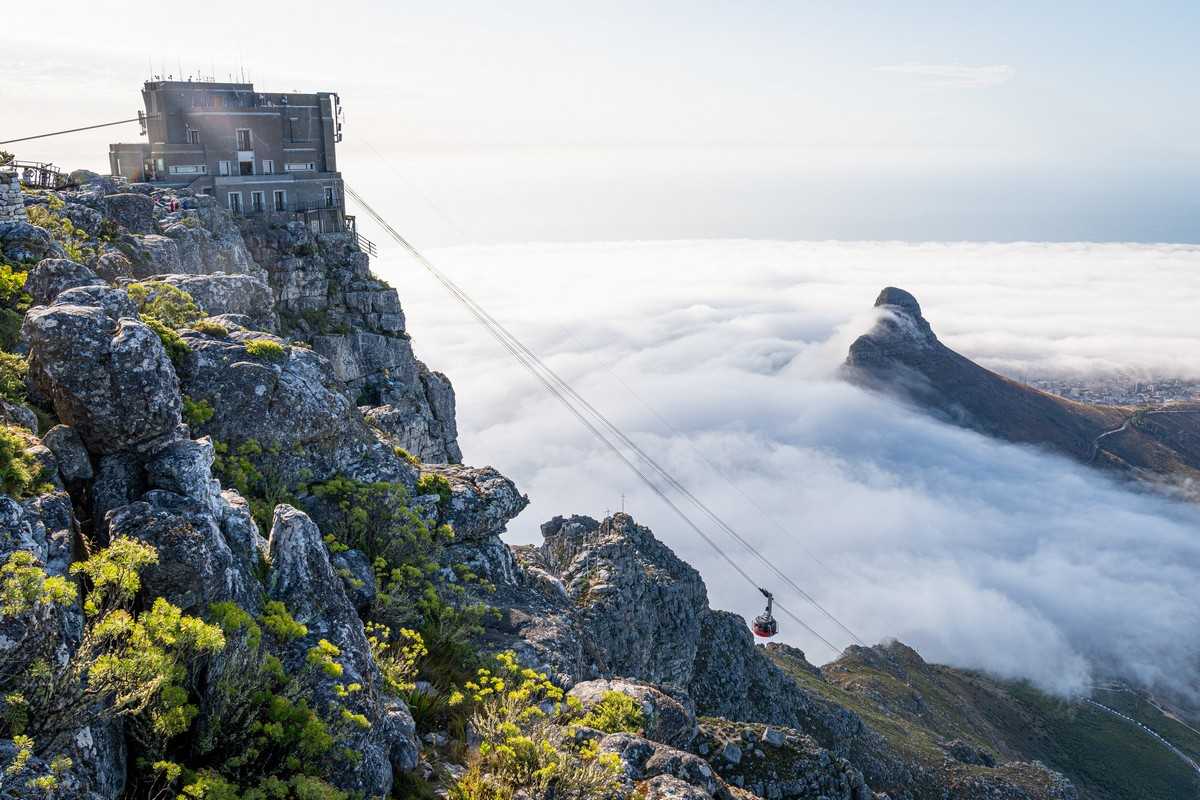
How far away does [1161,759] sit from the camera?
11112 cm

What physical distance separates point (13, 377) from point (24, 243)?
958cm

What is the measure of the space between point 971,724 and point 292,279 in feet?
322

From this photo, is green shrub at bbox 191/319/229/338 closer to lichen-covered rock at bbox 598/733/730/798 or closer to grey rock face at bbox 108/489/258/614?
grey rock face at bbox 108/489/258/614

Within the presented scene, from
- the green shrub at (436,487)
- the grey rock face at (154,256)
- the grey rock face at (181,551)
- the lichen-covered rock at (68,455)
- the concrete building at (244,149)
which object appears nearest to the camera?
the grey rock face at (181,551)

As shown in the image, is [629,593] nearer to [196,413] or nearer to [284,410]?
[284,410]

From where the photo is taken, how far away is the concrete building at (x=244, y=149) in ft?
193

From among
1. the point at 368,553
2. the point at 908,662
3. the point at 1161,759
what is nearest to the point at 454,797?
the point at 368,553

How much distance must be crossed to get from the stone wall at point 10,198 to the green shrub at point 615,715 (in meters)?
23.8

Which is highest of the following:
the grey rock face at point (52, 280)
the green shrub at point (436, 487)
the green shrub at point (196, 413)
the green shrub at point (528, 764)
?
the grey rock face at point (52, 280)

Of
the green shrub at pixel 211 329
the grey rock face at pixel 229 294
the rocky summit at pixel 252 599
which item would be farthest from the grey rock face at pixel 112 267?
the green shrub at pixel 211 329

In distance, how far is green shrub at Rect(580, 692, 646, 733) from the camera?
673 inches

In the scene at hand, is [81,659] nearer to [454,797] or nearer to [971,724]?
[454,797]

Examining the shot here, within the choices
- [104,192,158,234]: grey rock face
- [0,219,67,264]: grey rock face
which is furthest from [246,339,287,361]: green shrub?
[104,192,158,234]: grey rock face

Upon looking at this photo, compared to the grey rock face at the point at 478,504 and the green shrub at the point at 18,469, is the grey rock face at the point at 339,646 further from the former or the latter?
the grey rock face at the point at 478,504
